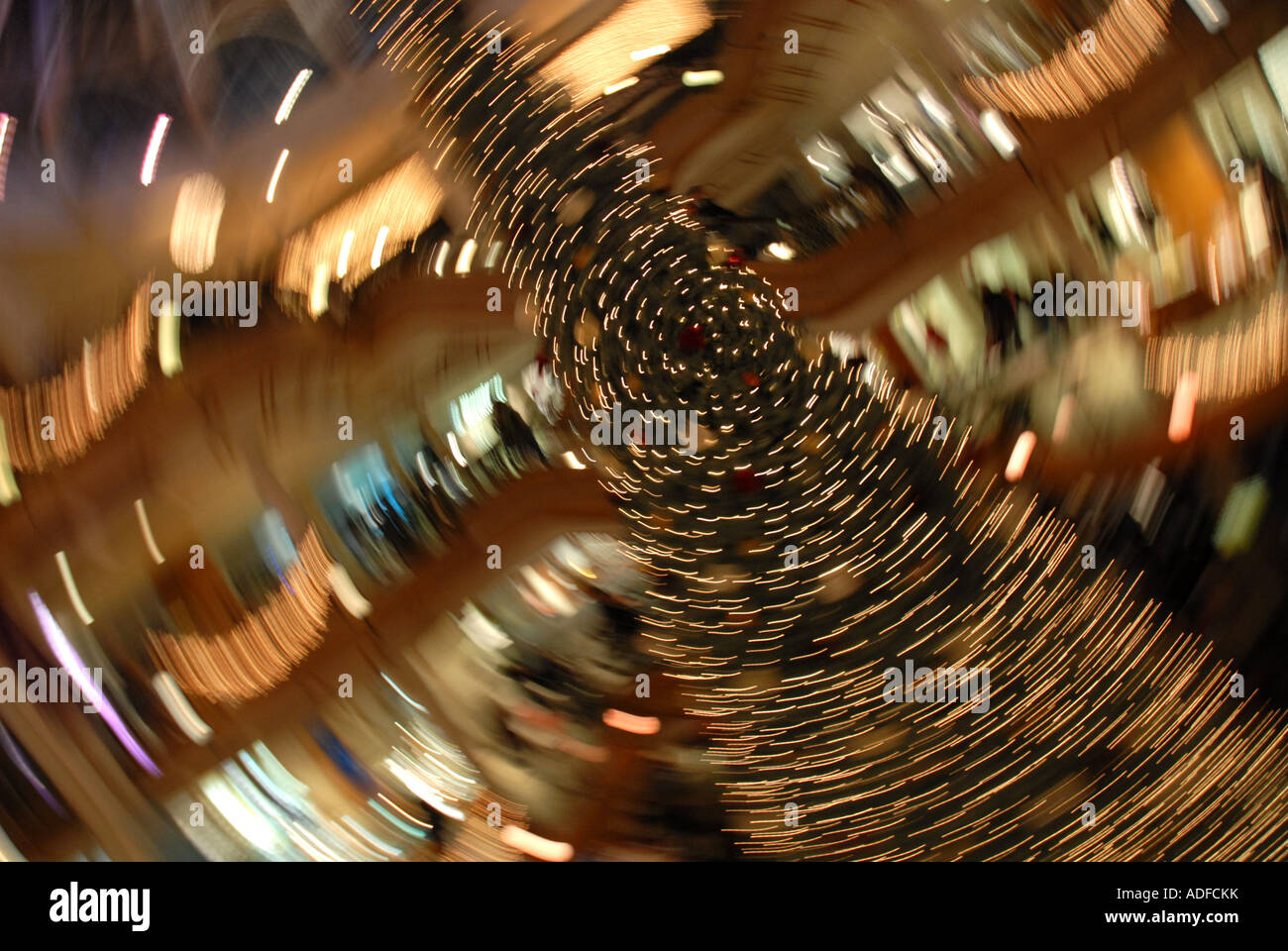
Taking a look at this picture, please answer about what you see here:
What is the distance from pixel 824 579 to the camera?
0.93 metres

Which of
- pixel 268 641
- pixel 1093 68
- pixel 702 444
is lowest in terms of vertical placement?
pixel 268 641

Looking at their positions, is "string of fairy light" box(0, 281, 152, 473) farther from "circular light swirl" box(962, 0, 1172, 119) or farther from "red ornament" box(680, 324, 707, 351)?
"circular light swirl" box(962, 0, 1172, 119)

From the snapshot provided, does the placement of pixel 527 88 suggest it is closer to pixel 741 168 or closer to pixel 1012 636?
pixel 741 168

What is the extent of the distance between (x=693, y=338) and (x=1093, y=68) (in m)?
0.50

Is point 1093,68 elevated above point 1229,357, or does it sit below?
above

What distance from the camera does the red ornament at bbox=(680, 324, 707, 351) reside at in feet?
3.07

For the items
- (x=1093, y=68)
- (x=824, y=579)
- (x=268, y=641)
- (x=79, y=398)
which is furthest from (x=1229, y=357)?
(x=79, y=398)

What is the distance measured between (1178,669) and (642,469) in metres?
0.61

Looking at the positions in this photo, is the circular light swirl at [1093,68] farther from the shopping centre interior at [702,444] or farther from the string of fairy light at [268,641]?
the string of fairy light at [268,641]

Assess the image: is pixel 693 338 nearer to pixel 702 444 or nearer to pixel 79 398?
pixel 702 444

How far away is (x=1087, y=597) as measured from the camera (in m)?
0.93

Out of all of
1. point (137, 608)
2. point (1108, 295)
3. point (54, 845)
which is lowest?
point (54, 845)

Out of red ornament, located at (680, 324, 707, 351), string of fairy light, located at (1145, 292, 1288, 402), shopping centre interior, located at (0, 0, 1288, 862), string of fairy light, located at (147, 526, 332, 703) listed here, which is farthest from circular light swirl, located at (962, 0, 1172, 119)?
string of fairy light, located at (147, 526, 332, 703)
